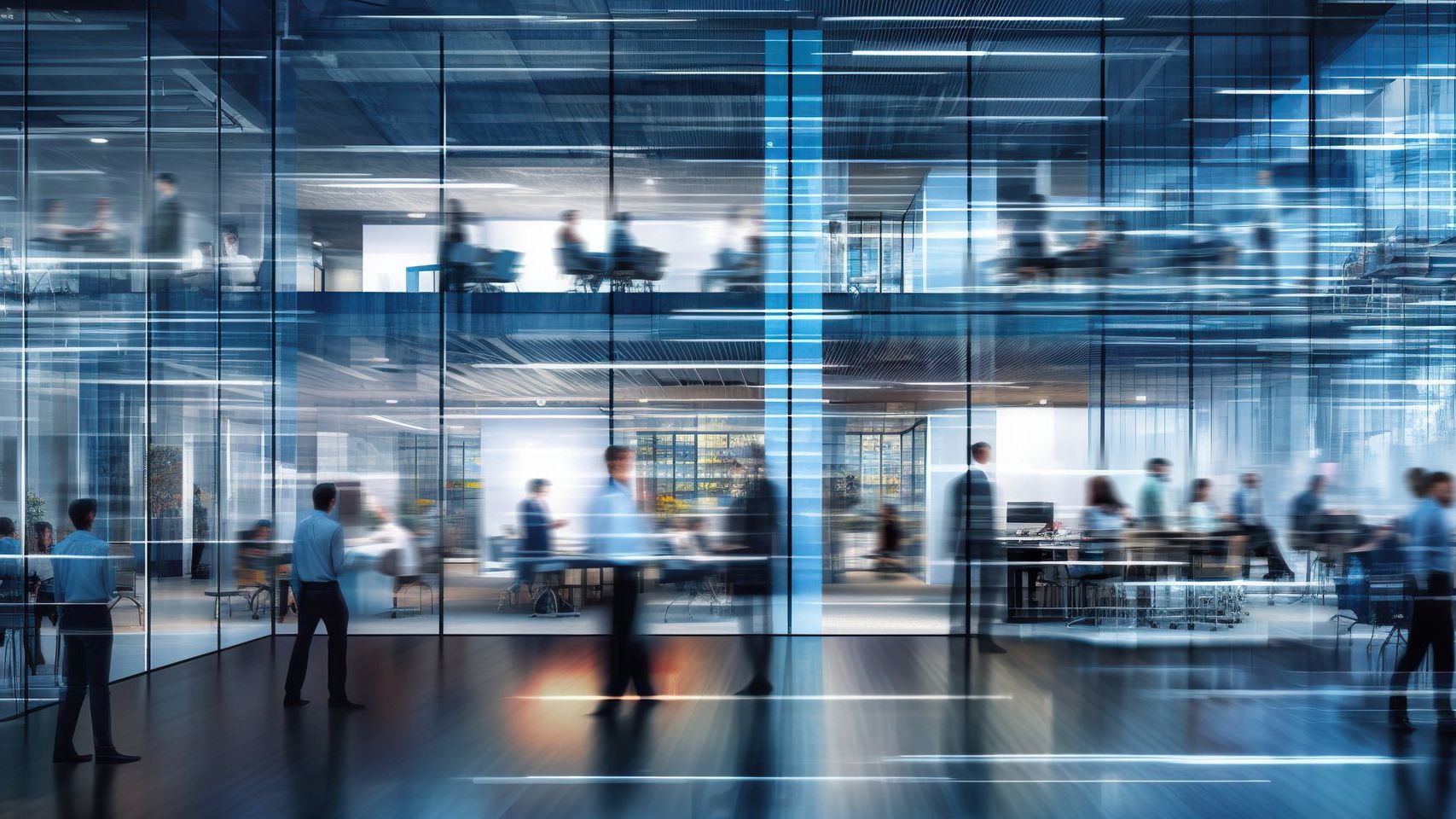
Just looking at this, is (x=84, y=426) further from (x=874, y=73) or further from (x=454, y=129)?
(x=874, y=73)

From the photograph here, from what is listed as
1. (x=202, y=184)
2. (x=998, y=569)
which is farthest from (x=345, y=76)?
(x=998, y=569)

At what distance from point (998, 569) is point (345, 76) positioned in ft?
27.0

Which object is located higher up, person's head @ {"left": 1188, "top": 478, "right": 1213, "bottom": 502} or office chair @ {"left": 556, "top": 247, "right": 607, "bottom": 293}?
office chair @ {"left": 556, "top": 247, "right": 607, "bottom": 293}

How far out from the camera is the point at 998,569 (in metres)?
8.00

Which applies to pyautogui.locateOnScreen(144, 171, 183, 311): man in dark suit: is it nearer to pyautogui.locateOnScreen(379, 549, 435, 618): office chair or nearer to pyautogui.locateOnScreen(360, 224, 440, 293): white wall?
pyautogui.locateOnScreen(360, 224, 440, 293): white wall

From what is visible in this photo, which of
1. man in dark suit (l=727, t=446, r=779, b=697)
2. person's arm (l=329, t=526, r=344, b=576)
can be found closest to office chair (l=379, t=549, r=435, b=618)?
person's arm (l=329, t=526, r=344, b=576)

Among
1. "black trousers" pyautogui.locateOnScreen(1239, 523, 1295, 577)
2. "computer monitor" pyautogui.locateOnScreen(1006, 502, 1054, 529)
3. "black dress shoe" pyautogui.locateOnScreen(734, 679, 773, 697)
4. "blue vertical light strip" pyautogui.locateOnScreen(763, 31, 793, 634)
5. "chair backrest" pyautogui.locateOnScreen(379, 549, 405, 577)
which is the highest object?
"blue vertical light strip" pyautogui.locateOnScreen(763, 31, 793, 634)

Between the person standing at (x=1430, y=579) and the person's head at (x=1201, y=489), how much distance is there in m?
3.12

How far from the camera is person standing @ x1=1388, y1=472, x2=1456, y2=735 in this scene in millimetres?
4934

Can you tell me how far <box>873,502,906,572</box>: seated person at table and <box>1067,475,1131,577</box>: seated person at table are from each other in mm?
1657

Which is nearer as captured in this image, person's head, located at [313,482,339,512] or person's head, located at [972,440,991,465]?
person's head, located at [313,482,339,512]


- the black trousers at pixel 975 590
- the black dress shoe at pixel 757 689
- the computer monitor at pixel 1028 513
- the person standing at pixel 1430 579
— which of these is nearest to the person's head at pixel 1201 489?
the computer monitor at pixel 1028 513

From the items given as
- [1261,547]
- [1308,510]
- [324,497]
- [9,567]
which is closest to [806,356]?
[324,497]

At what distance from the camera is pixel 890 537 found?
8.25 metres
